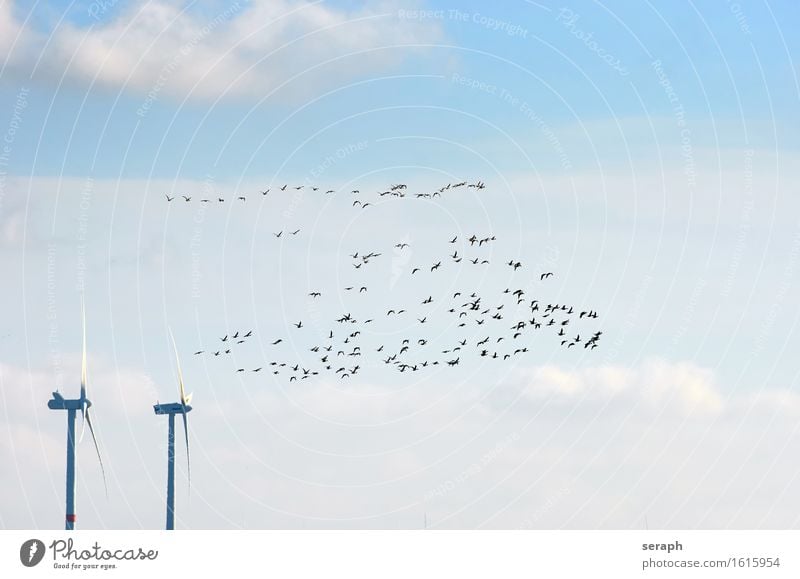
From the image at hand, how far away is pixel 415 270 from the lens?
189 meters
